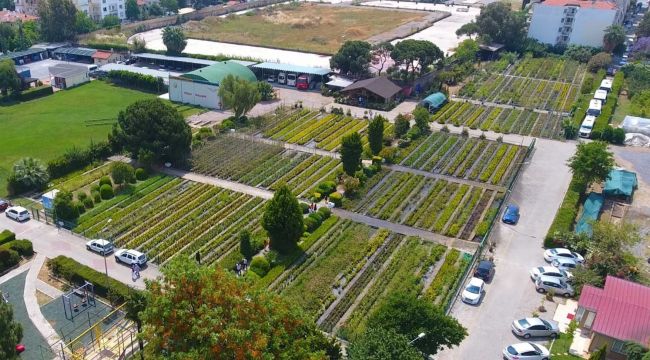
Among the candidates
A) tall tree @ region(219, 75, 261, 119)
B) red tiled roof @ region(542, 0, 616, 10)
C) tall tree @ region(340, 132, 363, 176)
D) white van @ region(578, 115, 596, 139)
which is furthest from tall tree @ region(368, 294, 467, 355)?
red tiled roof @ region(542, 0, 616, 10)

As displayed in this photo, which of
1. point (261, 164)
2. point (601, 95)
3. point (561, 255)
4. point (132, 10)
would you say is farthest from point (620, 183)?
point (132, 10)

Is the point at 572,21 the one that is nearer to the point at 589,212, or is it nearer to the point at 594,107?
the point at 594,107

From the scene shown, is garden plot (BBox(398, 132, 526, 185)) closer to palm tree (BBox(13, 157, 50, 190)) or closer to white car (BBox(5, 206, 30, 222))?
palm tree (BBox(13, 157, 50, 190))

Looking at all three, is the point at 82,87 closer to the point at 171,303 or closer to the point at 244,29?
the point at 244,29

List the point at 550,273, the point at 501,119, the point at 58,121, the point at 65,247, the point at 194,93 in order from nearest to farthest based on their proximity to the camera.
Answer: the point at 550,273
the point at 65,247
the point at 58,121
the point at 501,119
the point at 194,93

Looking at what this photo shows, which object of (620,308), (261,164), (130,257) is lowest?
(130,257)

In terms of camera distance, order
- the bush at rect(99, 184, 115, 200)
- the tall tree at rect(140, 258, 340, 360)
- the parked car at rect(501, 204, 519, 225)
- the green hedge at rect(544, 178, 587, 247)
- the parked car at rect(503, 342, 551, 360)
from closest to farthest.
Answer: the tall tree at rect(140, 258, 340, 360) → the parked car at rect(503, 342, 551, 360) → the green hedge at rect(544, 178, 587, 247) → the parked car at rect(501, 204, 519, 225) → the bush at rect(99, 184, 115, 200)
